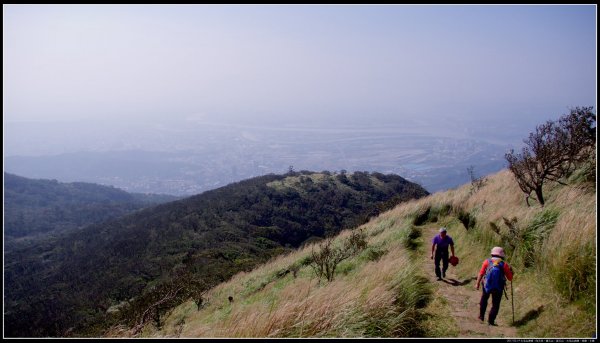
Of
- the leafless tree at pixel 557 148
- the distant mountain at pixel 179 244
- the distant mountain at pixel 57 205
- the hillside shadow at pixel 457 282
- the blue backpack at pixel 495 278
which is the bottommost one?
the distant mountain at pixel 57 205

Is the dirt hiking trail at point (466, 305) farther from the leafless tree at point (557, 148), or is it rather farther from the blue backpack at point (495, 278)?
the leafless tree at point (557, 148)

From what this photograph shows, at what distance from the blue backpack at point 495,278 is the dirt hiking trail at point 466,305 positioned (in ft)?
1.77

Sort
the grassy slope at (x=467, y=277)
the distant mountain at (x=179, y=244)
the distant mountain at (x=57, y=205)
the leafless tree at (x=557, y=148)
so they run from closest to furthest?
the grassy slope at (x=467, y=277) → the leafless tree at (x=557, y=148) → the distant mountain at (x=179, y=244) → the distant mountain at (x=57, y=205)

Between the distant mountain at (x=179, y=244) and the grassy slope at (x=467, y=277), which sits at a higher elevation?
the grassy slope at (x=467, y=277)

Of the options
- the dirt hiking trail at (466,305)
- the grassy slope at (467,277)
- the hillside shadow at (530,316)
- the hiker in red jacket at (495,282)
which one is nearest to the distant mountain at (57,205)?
the dirt hiking trail at (466,305)

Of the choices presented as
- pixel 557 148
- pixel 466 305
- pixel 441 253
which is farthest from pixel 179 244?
pixel 466 305

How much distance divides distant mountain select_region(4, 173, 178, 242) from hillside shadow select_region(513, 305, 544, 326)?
4686 inches

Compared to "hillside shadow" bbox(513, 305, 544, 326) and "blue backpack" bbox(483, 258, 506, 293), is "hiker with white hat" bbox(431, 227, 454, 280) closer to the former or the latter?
"blue backpack" bbox(483, 258, 506, 293)

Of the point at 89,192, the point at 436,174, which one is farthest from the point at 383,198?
the point at 89,192

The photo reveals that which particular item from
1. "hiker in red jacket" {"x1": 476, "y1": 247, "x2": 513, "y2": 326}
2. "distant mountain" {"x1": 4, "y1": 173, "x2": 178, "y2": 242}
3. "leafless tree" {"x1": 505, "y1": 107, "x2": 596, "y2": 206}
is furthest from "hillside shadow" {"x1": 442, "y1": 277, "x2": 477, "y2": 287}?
"distant mountain" {"x1": 4, "y1": 173, "x2": 178, "y2": 242}

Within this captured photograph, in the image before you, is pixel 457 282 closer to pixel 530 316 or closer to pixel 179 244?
pixel 530 316

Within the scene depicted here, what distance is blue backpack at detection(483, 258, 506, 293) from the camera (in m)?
5.75

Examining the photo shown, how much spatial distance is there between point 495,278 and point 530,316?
2.18ft

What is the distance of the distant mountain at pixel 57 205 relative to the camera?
12400 cm
